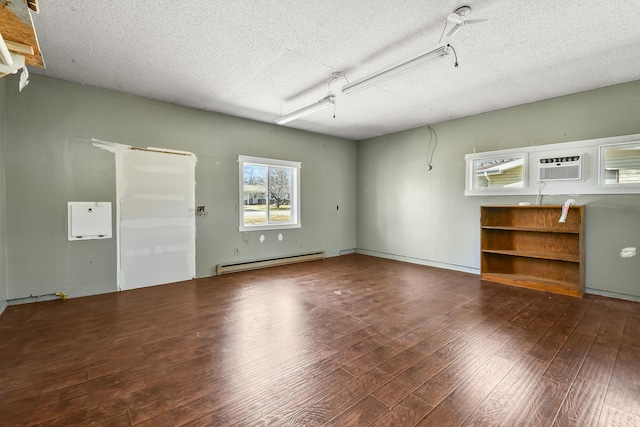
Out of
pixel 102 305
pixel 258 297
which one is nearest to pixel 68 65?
pixel 102 305

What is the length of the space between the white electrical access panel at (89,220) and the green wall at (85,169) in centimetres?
7

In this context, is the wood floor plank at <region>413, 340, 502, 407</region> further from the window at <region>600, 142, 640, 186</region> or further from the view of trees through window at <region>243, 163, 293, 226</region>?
the view of trees through window at <region>243, 163, 293, 226</region>

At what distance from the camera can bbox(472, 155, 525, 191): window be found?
182 inches

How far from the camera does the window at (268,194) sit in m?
5.37

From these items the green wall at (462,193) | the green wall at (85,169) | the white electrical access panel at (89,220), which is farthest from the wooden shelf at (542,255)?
the white electrical access panel at (89,220)

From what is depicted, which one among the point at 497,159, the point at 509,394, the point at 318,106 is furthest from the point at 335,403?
the point at 497,159

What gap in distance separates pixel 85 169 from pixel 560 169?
6.76 meters

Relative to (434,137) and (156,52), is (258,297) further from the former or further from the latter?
(434,137)

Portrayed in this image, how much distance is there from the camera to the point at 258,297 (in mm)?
3797

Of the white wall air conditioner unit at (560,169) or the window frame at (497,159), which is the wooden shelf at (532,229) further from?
the white wall air conditioner unit at (560,169)

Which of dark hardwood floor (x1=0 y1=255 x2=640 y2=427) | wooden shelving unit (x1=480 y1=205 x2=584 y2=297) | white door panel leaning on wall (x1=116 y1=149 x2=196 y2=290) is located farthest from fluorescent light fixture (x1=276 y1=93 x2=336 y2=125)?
wooden shelving unit (x1=480 y1=205 x2=584 y2=297)

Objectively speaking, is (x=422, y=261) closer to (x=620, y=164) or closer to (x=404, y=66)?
(x=620, y=164)

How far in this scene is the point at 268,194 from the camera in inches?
226

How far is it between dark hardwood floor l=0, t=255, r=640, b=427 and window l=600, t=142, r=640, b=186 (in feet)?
5.20
